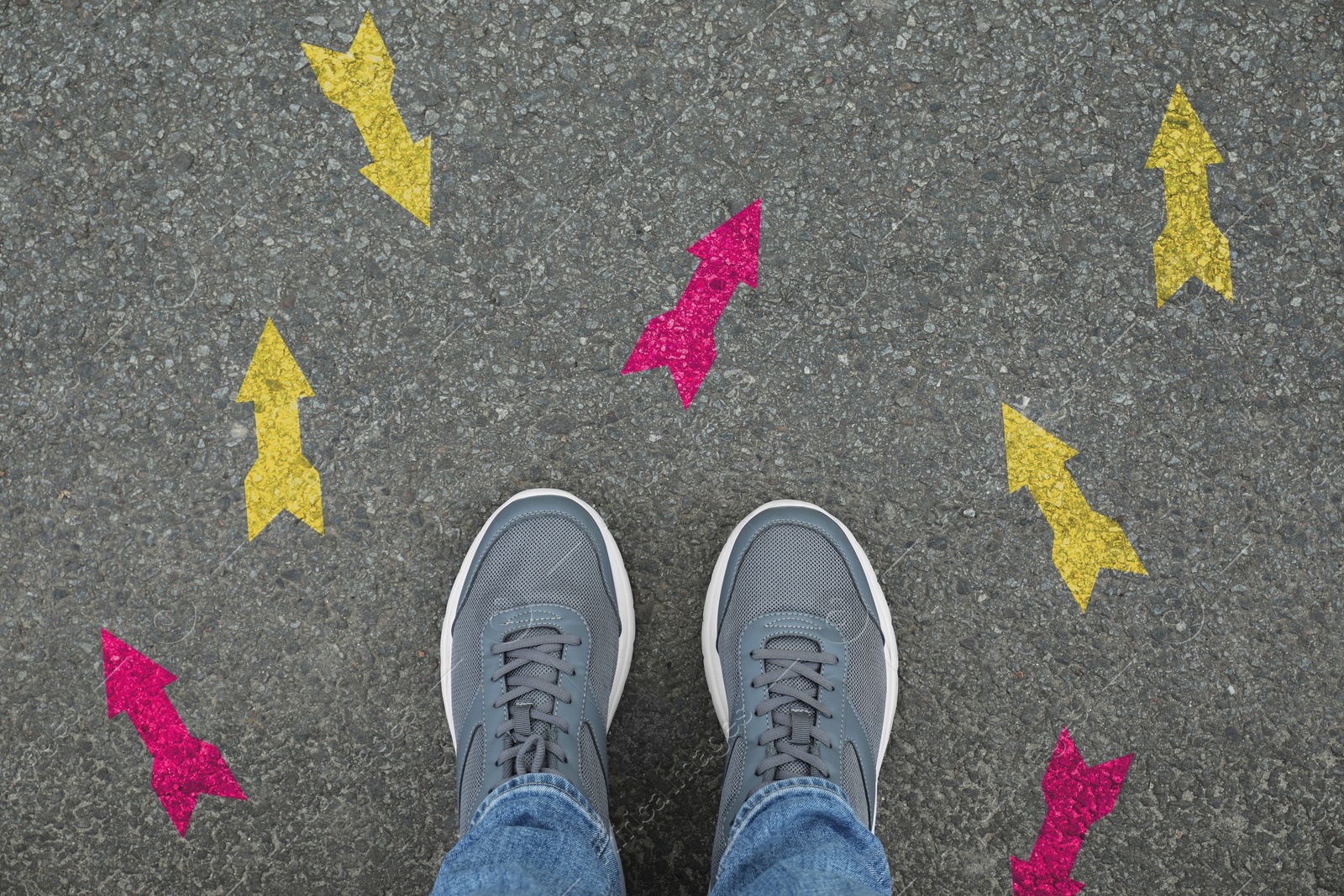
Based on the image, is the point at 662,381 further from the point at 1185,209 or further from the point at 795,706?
the point at 1185,209

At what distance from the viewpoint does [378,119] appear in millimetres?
1640

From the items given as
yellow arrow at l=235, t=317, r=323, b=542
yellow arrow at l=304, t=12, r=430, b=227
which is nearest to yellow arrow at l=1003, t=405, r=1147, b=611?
yellow arrow at l=304, t=12, r=430, b=227

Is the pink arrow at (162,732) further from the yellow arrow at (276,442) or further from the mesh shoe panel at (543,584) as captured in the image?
the mesh shoe panel at (543,584)

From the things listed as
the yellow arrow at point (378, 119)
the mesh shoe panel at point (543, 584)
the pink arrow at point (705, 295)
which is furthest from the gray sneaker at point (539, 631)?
the yellow arrow at point (378, 119)

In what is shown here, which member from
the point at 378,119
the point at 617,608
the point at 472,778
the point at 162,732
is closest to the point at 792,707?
the point at 617,608

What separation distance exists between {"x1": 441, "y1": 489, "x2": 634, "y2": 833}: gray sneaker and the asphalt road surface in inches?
2.9

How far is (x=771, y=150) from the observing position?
5.40 feet

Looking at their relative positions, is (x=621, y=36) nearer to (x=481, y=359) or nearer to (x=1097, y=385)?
(x=481, y=359)

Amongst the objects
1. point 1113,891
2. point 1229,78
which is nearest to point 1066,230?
point 1229,78

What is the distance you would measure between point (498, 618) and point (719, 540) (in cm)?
49

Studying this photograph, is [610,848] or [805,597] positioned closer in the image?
[610,848]

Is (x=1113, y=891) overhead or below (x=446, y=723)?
below

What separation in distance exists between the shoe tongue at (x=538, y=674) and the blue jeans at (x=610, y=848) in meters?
0.16

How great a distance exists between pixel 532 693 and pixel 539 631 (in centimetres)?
13
